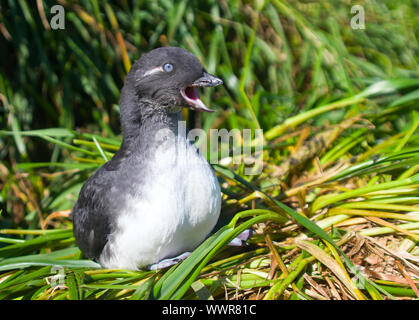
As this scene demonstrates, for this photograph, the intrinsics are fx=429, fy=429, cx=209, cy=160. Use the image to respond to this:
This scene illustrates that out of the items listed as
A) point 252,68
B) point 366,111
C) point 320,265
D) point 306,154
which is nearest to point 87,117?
point 252,68

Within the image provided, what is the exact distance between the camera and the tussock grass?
170 cm

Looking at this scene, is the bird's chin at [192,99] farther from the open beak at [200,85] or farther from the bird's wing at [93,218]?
the bird's wing at [93,218]

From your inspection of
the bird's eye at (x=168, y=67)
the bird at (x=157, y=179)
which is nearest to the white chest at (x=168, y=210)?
the bird at (x=157, y=179)

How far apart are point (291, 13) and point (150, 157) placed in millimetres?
2096

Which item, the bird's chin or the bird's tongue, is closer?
the bird's chin

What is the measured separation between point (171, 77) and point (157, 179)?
396mm

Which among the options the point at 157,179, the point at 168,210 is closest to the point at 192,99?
the point at 157,179

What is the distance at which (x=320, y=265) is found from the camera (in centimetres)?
174

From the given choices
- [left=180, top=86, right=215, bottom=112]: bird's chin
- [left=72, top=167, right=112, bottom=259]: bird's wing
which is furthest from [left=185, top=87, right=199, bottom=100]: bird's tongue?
[left=72, top=167, right=112, bottom=259]: bird's wing

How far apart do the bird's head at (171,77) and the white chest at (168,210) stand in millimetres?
163

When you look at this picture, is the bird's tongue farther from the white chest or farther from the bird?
the white chest

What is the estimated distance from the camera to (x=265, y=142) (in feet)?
8.59

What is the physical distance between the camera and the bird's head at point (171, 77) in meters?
1.65

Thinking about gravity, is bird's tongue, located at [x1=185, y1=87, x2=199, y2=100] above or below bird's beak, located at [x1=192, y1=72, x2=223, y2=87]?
below
